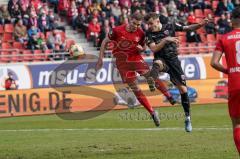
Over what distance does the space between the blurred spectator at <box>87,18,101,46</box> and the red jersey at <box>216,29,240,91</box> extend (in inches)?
779

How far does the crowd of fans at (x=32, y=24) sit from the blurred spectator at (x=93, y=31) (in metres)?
1.37

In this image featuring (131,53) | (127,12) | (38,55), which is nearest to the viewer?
(131,53)

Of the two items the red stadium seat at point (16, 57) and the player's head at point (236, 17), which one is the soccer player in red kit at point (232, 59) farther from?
the red stadium seat at point (16, 57)

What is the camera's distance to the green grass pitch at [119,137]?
43.9ft

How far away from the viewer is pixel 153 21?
50.3ft

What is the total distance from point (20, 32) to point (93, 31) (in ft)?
12.3

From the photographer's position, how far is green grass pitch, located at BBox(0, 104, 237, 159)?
13375 mm

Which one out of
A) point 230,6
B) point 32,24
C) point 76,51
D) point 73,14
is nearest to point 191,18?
point 230,6

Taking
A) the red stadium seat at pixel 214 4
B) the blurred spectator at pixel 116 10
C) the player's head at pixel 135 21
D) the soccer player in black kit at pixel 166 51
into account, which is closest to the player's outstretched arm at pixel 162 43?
the soccer player in black kit at pixel 166 51

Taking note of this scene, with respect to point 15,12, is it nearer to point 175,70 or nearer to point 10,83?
point 10,83

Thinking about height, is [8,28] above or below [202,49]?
above

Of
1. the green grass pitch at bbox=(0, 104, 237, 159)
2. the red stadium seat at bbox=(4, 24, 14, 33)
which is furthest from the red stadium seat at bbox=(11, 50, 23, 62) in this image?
the green grass pitch at bbox=(0, 104, 237, 159)

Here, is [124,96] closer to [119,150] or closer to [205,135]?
[205,135]

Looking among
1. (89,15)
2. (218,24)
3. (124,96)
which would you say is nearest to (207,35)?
(218,24)
